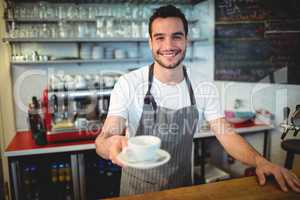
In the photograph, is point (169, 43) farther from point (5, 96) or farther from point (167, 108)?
point (5, 96)

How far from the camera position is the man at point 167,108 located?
38.9 inches

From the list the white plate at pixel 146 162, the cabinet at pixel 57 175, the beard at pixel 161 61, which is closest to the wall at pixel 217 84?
the cabinet at pixel 57 175

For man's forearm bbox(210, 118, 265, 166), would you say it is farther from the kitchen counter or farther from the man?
the kitchen counter

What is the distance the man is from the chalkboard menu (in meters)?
0.87

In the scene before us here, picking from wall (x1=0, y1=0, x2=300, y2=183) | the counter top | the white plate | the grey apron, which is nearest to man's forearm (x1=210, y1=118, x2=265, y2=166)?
A: the grey apron

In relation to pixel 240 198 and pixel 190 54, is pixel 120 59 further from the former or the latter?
pixel 240 198

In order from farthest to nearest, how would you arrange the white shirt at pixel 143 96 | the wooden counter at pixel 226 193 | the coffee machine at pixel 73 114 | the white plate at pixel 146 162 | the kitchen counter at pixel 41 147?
the coffee machine at pixel 73 114, the kitchen counter at pixel 41 147, the white shirt at pixel 143 96, the wooden counter at pixel 226 193, the white plate at pixel 146 162

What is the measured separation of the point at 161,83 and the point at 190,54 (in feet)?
5.62

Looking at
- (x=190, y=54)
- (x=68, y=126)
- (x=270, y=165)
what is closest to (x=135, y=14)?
(x=190, y=54)

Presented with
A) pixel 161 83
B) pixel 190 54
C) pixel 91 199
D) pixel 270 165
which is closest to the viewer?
pixel 270 165

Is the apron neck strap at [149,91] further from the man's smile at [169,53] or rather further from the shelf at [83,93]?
the shelf at [83,93]

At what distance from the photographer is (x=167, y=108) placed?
3.80 feet

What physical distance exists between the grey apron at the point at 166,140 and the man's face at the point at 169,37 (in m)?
0.20

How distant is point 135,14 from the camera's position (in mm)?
2477
